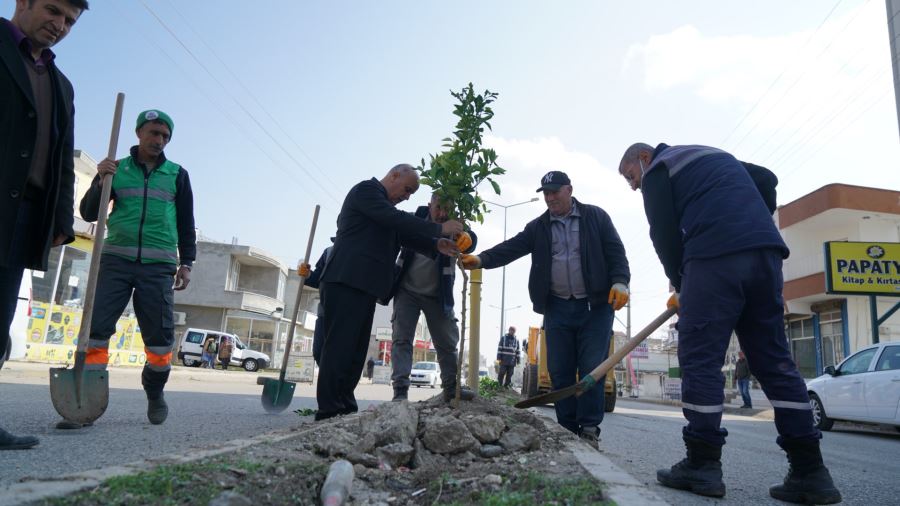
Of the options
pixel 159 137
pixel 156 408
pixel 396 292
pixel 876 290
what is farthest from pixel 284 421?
pixel 876 290

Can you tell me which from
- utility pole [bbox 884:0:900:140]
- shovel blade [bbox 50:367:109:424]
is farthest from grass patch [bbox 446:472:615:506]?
utility pole [bbox 884:0:900:140]

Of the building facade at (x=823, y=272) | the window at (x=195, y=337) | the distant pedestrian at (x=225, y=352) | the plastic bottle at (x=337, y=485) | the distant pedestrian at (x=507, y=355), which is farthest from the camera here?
the window at (x=195, y=337)

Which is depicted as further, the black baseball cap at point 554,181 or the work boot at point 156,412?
the black baseball cap at point 554,181

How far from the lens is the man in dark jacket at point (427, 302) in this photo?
5367mm

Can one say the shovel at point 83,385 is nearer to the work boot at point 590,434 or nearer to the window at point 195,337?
the work boot at point 590,434

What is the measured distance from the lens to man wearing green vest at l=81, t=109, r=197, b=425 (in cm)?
406

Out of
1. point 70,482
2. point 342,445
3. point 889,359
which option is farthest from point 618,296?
point 889,359

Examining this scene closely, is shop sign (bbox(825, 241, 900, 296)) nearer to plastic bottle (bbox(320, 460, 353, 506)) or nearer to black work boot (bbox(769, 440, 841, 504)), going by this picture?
black work boot (bbox(769, 440, 841, 504))

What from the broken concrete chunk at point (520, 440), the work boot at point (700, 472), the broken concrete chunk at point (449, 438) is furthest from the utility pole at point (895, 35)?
the broken concrete chunk at point (449, 438)

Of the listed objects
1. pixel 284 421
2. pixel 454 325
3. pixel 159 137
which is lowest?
pixel 284 421

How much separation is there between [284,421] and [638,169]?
3.55 meters

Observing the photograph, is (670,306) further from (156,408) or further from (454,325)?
(156,408)

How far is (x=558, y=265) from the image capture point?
4480 mm

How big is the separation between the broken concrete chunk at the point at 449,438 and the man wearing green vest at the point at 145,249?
223cm
